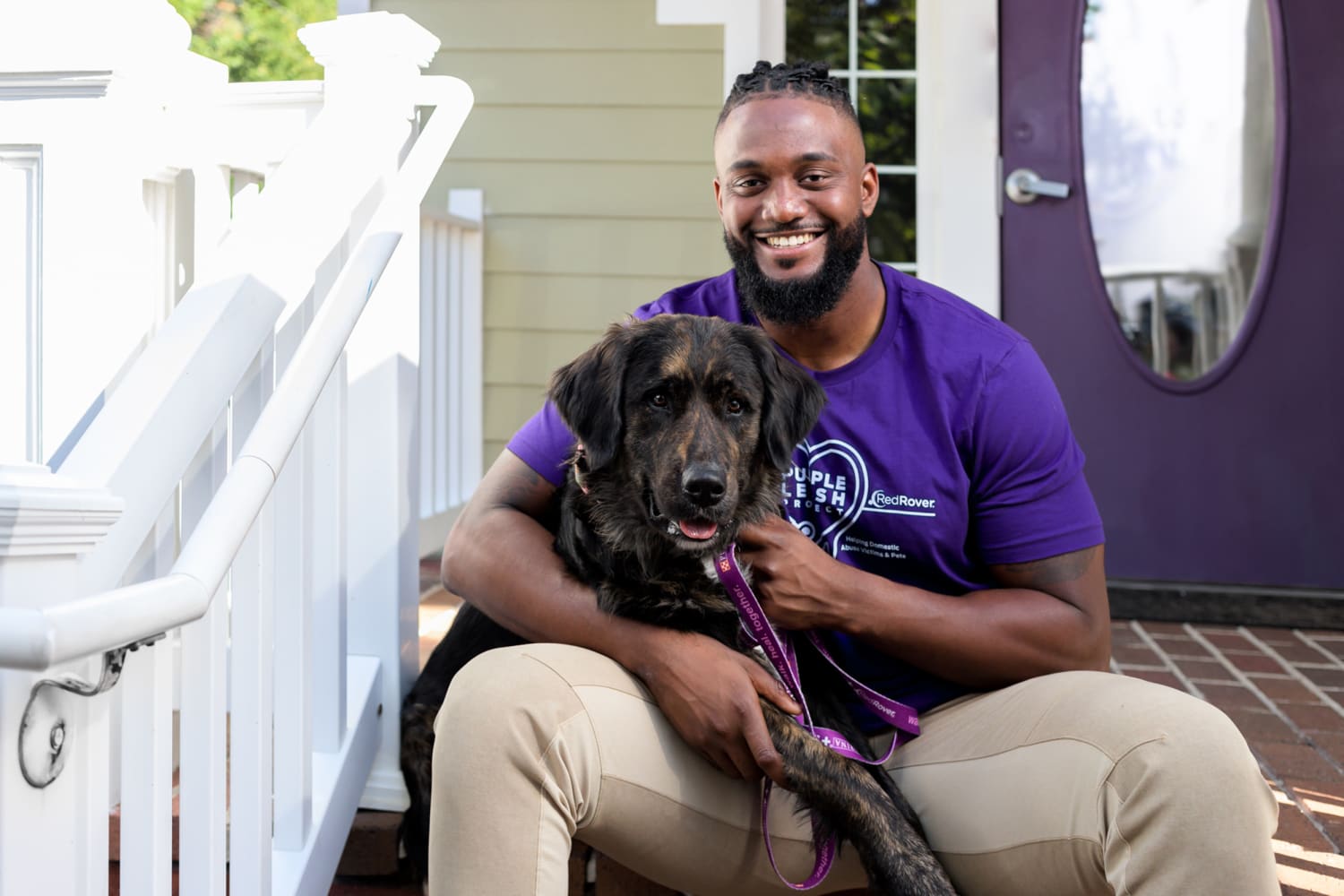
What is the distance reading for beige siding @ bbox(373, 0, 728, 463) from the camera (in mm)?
4059

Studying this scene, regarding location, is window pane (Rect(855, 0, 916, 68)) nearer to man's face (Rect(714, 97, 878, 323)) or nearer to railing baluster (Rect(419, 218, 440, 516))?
railing baluster (Rect(419, 218, 440, 516))

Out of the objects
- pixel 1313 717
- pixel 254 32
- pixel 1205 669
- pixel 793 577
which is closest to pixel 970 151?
pixel 1205 669

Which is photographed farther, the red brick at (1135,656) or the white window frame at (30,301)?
the red brick at (1135,656)

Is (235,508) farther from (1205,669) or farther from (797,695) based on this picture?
(1205,669)

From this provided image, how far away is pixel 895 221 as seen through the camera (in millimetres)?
4211

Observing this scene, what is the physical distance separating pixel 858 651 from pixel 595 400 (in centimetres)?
61

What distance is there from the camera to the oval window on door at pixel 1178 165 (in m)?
3.86

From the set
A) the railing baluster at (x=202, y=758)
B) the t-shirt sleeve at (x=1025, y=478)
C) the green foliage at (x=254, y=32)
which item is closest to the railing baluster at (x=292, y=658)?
the railing baluster at (x=202, y=758)

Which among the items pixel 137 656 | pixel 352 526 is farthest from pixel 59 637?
pixel 352 526

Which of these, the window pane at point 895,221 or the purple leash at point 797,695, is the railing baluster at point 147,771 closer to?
the purple leash at point 797,695

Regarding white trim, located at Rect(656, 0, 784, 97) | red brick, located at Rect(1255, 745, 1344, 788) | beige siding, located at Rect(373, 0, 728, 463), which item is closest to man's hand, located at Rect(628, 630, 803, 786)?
red brick, located at Rect(1255, 745, 1344, 788)

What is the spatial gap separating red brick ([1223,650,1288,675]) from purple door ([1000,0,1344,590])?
0.52m

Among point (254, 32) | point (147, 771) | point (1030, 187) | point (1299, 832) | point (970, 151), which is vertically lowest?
point (1299, 832)

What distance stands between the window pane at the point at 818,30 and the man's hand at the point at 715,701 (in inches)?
117
